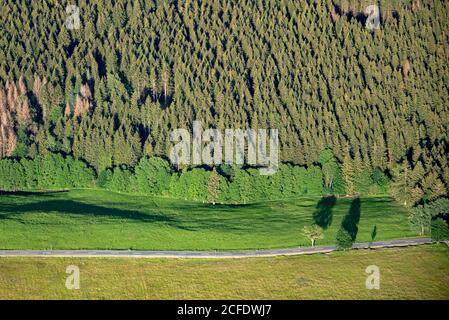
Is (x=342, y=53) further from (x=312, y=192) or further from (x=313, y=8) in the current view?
(x=312, y=192)

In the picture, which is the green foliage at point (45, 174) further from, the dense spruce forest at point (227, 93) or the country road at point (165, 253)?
the country road at point (165, 253)

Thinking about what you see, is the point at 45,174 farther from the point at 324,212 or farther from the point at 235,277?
the point at 324,212

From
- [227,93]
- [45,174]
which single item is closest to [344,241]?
[227,93]

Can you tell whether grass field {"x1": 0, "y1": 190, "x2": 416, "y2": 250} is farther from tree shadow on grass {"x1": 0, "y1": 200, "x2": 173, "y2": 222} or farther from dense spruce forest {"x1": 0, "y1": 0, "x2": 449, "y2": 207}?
dense spruce forest {"x1": 0, "y1": 0, "x2": 449, "y2": 207}

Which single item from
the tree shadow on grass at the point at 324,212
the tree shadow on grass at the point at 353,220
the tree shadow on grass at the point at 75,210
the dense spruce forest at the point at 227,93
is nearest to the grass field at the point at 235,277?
the tree shadow on grass at the point at 353,220
